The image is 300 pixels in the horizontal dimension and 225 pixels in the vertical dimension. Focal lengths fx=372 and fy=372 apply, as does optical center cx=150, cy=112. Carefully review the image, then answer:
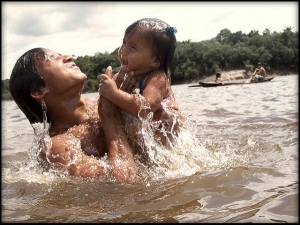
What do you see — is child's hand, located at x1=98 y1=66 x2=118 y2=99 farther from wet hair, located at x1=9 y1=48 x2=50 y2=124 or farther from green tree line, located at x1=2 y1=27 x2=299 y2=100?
green tree line, located at x1=2 y1=27 x2=299 y2=100

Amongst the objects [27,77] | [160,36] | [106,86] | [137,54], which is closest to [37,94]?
[27,77]

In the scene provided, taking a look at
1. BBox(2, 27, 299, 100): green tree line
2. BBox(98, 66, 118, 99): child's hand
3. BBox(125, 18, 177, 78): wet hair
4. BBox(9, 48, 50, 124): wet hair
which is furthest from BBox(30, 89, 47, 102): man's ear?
BBox(2, 27, 299, 100): green tree line

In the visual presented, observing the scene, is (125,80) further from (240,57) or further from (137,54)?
(240,57)

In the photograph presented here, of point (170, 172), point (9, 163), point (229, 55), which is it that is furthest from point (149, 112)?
point (229, 55)

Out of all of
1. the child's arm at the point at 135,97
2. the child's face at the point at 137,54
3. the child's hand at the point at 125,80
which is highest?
the child's face at the point at 137,54

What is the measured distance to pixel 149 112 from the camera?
296 centimetres

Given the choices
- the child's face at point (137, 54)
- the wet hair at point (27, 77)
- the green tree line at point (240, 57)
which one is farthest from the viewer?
the green tree line at point (240, 57)

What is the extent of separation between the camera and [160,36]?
10.3ft

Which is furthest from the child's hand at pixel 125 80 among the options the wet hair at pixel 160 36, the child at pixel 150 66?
the wet hair at pixel 160 36

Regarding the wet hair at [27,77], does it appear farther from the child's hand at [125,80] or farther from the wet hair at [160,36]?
the wet hair at [160,36]

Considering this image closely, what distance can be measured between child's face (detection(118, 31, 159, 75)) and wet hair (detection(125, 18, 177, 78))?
0.15 feet

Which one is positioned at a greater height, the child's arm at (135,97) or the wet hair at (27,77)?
the wet hair at (27,77)

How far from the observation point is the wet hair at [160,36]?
3109mm

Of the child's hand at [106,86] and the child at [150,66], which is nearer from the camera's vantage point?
the child's hand at [106,86]
